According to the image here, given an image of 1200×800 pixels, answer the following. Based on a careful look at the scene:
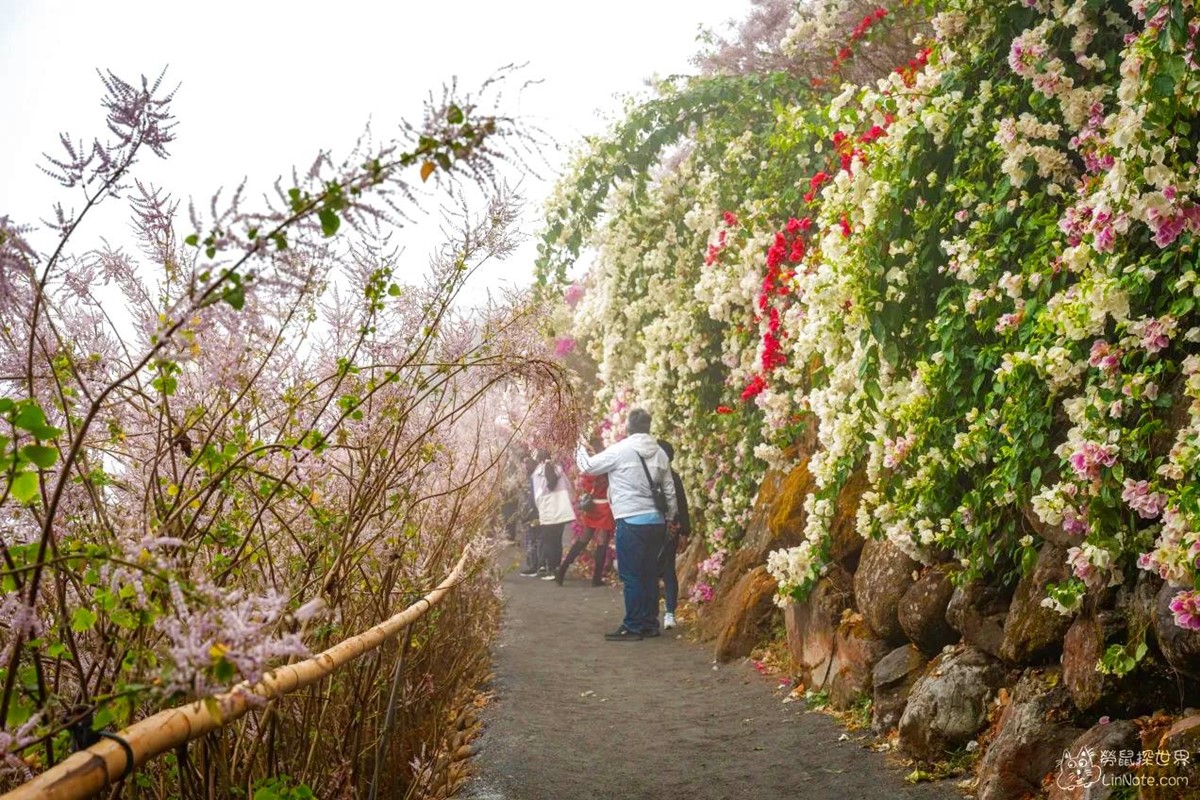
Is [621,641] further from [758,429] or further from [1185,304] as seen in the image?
[1185,304]

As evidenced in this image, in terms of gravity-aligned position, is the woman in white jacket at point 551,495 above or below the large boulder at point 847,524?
above

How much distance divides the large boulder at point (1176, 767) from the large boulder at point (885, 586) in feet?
6.55

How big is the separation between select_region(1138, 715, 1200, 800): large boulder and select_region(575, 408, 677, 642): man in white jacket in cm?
549

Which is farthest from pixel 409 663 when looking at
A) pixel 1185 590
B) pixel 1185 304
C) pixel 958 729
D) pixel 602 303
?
pixel 602 303

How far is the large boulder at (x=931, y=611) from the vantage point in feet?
15.7

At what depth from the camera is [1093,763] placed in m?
3.34

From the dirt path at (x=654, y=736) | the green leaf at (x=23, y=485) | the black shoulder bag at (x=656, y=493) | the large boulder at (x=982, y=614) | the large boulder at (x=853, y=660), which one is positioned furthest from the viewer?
the black shoulder bag at (x=656, y=493)

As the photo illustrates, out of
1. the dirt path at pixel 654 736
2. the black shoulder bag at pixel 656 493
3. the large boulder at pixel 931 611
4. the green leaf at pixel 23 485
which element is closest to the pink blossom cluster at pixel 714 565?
the black shoulder bag at pixel 656 493

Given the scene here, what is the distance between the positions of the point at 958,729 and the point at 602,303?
23.7 feet

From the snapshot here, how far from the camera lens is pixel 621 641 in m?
8.54

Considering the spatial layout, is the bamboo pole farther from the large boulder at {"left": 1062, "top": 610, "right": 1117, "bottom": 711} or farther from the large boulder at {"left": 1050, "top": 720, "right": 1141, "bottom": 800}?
the large boulder at {"left": 1062, "top": 610, "right": 1117, "bottom": 711}

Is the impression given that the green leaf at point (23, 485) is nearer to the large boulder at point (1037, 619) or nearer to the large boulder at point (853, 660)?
the large boulder at point (1037, 619)

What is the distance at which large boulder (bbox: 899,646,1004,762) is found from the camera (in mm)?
4258

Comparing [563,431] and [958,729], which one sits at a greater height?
[563,431]
